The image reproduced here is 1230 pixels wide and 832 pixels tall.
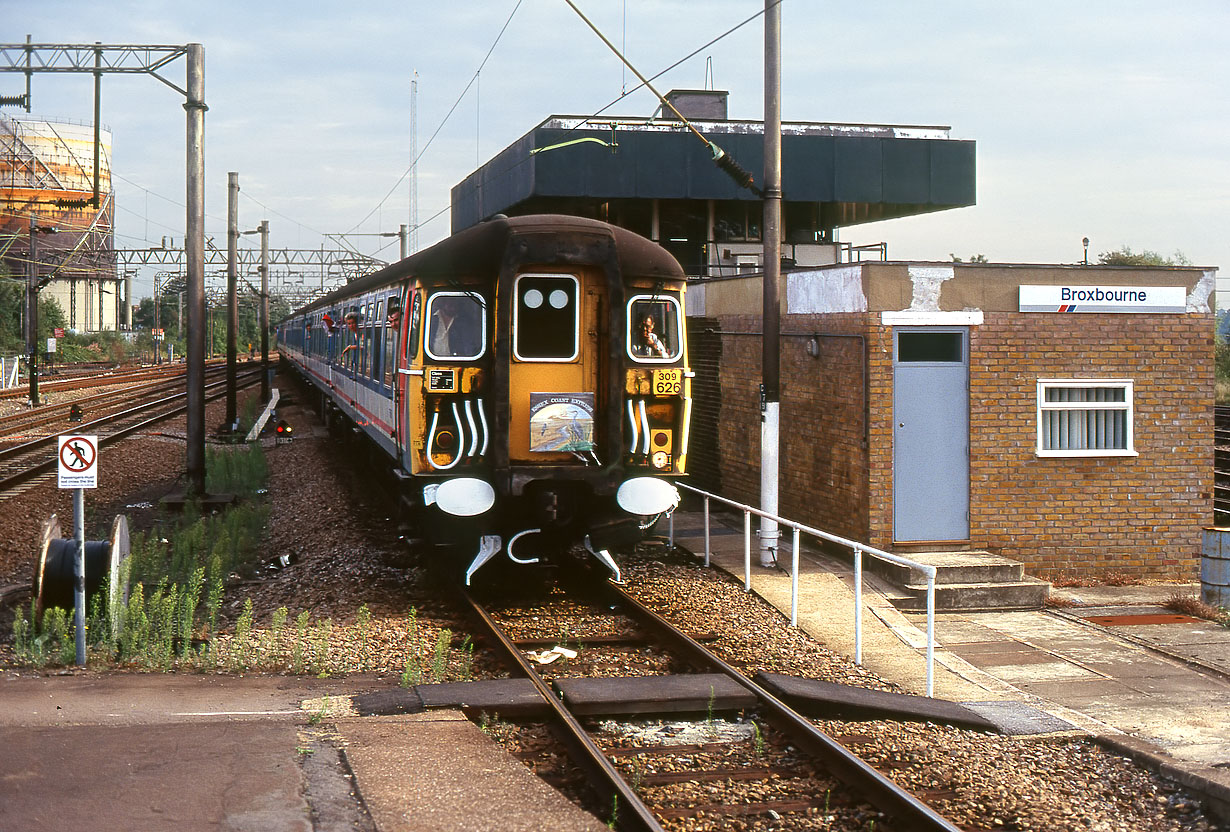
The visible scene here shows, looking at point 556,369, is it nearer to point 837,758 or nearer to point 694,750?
point 694,750

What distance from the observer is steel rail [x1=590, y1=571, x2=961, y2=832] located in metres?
5.51

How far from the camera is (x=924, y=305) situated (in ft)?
40.2

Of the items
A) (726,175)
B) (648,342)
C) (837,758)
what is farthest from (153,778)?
(726,175)

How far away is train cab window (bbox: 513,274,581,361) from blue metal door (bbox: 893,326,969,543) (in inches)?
145

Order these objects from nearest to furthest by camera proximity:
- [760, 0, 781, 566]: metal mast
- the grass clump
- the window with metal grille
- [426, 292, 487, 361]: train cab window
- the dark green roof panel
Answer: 1. [426, 292, 487, 361]: train cab window
2. the grass clump
3. [760, 0, 781, 566]: metal mast
4. the window with metal grille
5. the dark green roof panel

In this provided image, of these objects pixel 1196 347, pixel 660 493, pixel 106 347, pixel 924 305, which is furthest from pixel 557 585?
pixel 106 347

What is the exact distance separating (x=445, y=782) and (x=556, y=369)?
480cm

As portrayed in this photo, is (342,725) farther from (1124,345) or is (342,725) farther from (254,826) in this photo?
(1124,345)

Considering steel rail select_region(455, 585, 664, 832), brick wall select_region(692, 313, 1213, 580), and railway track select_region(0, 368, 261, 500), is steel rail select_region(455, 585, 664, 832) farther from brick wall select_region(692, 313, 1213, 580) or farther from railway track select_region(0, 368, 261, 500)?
railway track select_region(0, 368, 261, 500)

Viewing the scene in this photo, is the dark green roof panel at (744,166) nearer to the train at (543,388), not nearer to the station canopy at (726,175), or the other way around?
the station canopy at (726,175)

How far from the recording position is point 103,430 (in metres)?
25.7

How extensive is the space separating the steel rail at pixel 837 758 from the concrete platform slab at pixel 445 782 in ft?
4.50

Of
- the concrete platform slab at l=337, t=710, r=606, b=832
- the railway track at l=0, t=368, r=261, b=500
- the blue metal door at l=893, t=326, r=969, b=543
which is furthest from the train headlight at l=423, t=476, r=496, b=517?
the railway track at l=0, t=368, r=261, b=500

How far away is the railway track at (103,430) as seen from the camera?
61.3ft
